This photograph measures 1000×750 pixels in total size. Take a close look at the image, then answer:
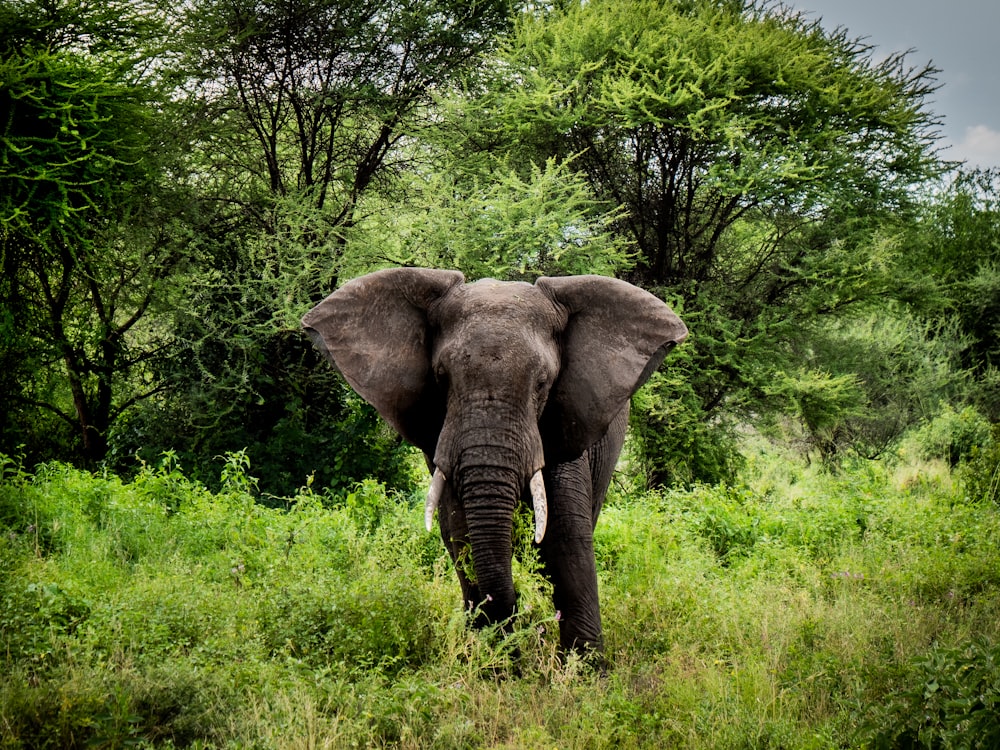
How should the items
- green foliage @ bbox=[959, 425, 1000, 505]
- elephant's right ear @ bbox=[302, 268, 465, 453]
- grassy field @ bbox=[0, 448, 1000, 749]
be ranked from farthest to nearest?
green foliage @ bbox=[959, 425, 1000, 505] → elephant's right ear @ bbox=[302, 268, 465, 453] → grassy field @ bbox=[0, 448, 1000, 749]

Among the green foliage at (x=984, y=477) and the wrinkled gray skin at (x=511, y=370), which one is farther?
the green foliage at (x=984, y=477)

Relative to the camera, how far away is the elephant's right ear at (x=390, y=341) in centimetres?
519

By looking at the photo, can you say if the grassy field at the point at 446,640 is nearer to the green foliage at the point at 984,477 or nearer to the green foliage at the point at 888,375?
the green foliage at the point at 984,477

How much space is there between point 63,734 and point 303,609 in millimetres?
1762

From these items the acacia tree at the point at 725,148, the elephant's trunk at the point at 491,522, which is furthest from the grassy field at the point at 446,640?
the acacia tree at the point at 725,148

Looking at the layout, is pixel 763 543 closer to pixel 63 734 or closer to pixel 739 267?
pixel 63 734

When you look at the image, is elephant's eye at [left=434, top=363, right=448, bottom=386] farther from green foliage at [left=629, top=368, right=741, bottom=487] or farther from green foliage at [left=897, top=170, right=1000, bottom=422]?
green foliage at [left=897, top=170, right=1000, bottom=422]

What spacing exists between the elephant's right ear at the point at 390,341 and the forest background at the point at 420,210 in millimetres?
7119

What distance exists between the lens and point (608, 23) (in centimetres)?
1552

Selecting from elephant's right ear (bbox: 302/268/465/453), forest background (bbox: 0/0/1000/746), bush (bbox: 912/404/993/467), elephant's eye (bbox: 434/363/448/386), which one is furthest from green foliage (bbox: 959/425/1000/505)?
elephant's eye (bbox: 434/363/448/386)

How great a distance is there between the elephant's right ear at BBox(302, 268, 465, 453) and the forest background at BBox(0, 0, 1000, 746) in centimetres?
712

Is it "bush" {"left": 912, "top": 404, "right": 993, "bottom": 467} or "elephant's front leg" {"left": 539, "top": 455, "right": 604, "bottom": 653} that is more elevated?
"bush" {"left": 912, "top": 404, "right": 993, "bottom": 467}

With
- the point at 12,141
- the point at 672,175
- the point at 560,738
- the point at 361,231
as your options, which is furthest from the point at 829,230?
the point at 560,738

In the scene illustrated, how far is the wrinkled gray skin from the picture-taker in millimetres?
4762
